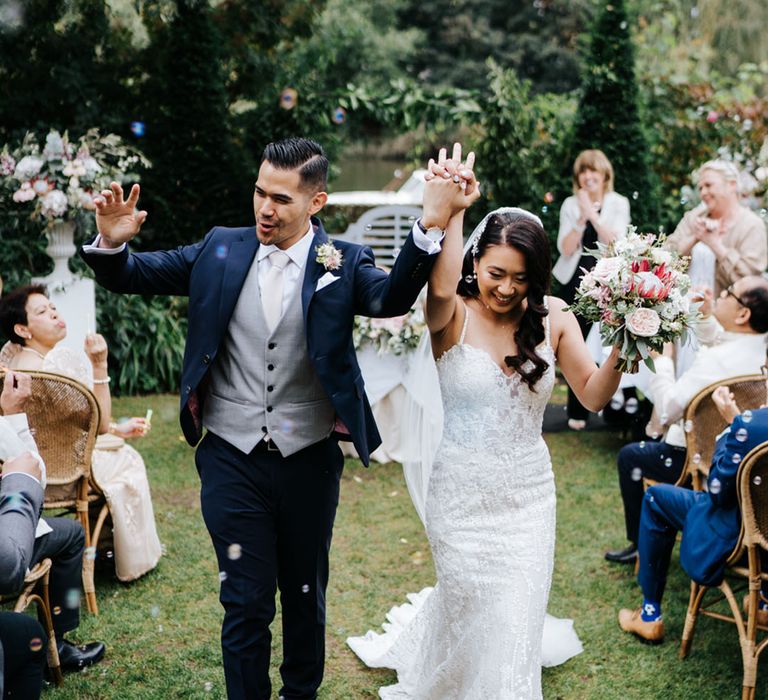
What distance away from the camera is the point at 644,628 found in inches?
162

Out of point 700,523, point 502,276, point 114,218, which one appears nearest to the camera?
point 114,218

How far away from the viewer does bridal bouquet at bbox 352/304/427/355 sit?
21.6 ft

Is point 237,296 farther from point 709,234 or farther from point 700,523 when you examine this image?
point 709,234

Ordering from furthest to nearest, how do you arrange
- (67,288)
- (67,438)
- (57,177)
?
1. (67,288)
2. (57,177)
3. (67,438)

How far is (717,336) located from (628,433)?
2.11m

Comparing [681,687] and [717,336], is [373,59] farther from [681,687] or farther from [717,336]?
[681,687]

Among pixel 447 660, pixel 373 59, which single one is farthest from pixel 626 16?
pixel 373 59

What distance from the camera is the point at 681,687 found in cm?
373

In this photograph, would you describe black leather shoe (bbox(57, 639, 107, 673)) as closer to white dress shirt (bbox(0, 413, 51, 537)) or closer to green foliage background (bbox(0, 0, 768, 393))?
white dress shirt (bbox(0, 413, 51, 537))

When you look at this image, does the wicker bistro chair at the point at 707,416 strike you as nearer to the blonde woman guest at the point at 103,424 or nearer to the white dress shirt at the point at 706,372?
the white dress shirt at the point at 706,372

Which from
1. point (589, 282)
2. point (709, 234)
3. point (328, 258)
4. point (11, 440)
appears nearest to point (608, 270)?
point (589, 282)

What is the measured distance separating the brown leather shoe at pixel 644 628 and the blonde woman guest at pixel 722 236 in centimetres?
286

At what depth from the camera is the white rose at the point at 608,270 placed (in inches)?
117

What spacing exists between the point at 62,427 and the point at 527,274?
2.30 meters
